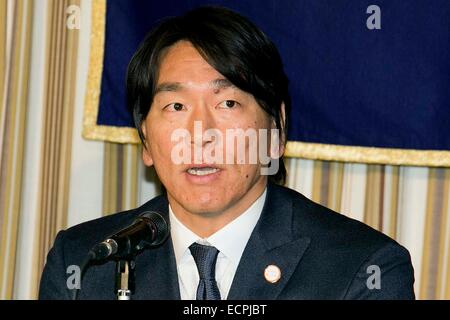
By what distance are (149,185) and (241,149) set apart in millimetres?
1010

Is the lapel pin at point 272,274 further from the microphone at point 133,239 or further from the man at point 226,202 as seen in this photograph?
the microphone at point 133,239

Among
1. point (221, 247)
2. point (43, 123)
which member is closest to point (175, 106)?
point (221, 247)

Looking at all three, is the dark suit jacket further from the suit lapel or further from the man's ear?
the man's ear

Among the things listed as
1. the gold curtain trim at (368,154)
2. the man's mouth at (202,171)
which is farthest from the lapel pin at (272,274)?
the gold curtain trim at (368,154)

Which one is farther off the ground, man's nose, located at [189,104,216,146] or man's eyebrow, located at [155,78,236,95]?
man's eyebrow, located at [155,78,236,95]

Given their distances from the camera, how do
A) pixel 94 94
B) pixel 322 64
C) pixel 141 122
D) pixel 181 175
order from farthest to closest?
pixel 94 94 < pixel 322 64 < pixel 141 122 < pixel 181 175

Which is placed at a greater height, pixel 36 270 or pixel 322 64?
pixel 322 64

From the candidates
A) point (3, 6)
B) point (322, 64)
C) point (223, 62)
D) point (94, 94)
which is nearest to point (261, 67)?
point (223, 62)

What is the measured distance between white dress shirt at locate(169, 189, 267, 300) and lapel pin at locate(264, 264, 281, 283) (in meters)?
0.10

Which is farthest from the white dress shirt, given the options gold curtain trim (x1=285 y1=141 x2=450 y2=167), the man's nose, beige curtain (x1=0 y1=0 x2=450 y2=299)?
beige curtain (x1=0 y1=0 x2=450 y2=299)

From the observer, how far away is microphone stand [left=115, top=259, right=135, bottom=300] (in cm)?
201

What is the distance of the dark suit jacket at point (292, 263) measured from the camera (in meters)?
2.35

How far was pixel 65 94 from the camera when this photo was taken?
10.9 ft

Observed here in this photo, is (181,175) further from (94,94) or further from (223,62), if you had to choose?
(94,94)
